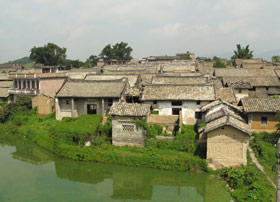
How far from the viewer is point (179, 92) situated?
21.6 meters

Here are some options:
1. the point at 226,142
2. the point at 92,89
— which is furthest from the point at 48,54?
the point at 226,142

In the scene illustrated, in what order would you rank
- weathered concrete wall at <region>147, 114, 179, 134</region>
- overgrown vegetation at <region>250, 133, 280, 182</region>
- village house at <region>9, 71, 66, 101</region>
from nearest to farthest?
1. overgrown vegetation at <region>250, 133, 280, 182</region>
2. weathered concrete wall at <region>147, 114, 179, 134</region>
3. village house at <region>9, 71, 66, 101</region>

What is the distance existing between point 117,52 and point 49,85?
4134 cm

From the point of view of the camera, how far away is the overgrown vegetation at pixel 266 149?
1465 centimetres

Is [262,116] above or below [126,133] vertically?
above

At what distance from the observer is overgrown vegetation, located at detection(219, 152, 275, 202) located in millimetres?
11984

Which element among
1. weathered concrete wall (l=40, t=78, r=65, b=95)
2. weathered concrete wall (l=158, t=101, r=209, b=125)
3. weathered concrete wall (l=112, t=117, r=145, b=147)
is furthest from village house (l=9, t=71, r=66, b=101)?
weathered concrete wall (l=158, t=101, r=209, b=125)

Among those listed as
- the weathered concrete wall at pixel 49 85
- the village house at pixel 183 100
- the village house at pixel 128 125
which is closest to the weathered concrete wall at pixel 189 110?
the village house at pixel 183 100

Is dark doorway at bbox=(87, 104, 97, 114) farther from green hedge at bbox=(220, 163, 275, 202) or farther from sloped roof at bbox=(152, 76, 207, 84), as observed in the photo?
green hedge at bbox=(220, 163, 275, 202)

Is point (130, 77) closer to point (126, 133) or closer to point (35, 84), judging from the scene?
point (35, 84)

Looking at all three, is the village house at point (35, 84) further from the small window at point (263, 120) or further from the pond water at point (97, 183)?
the small window at point (263, 120)

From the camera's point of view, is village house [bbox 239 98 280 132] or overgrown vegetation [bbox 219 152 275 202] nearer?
overgrown vegetation [bbox 219 152 275 202]

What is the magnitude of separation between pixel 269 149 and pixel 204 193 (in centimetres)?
493

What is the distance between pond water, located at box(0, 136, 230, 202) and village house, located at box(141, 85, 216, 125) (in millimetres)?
6179
